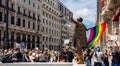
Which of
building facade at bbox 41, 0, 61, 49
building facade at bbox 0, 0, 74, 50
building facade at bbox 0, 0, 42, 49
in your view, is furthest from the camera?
building facade at bbox 41, 0, 61, 49

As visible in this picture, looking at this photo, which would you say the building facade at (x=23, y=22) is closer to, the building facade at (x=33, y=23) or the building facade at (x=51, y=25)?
the building facade at (x=33, y=23)

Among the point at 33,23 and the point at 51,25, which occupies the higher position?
the point at 51,25

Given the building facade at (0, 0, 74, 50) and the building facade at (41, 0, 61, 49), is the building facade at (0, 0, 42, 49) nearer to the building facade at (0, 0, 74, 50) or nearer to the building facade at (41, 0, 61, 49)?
the building facade at (0, 0, 74, 50)

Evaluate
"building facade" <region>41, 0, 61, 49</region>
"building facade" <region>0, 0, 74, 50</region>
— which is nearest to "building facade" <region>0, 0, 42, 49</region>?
"building facade" <region>0, 0, 74, 50</region>

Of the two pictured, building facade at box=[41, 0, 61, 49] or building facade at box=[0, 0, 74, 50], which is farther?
building facade at box=[41, 0, 61, 49]

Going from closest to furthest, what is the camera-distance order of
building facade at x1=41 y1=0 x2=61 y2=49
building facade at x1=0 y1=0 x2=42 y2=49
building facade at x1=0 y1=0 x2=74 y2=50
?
building facade at x1=0 y1=0 x2=42 y2=49, building facade at x1=0 y1=0 x2=74 y2=50, building facade at x1=41 y1=0 x2=61 y2=49

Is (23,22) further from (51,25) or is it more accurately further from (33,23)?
(51,25)

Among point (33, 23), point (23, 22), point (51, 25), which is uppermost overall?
point (51, 25)

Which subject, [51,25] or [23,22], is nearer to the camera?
[23,22]

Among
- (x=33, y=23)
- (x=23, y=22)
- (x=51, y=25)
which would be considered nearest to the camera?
(x=23, y=22)

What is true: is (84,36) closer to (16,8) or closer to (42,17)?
(16,8)

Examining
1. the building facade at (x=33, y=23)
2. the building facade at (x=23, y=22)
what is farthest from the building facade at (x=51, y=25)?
the building facade at (x=23, y=22)

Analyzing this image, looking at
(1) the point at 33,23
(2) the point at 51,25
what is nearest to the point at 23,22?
(1) the point at 33,23

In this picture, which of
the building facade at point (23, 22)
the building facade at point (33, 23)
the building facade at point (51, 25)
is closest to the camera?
the building facade at point (23, 22)
